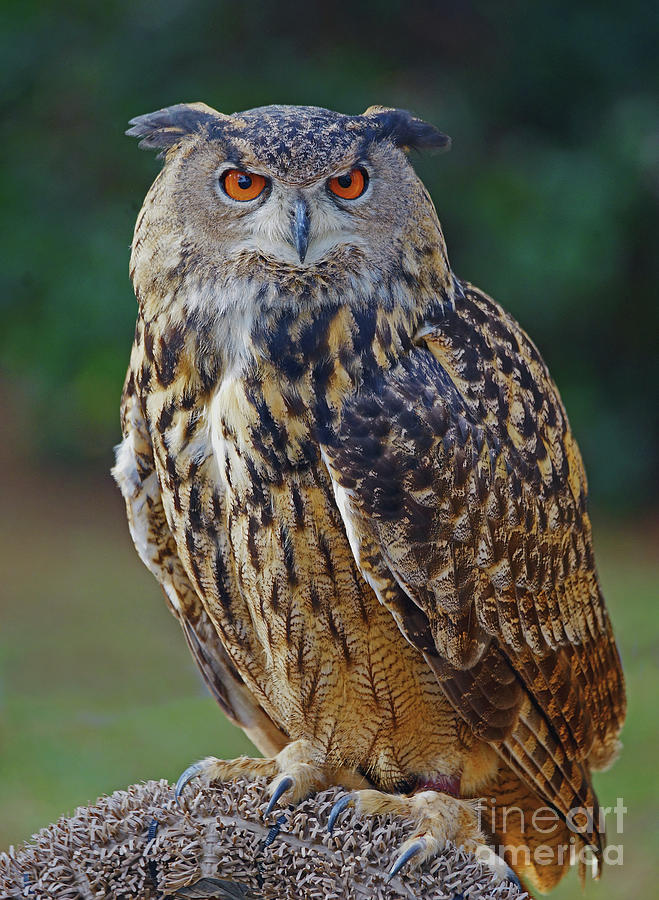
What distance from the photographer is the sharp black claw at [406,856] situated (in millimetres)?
1406

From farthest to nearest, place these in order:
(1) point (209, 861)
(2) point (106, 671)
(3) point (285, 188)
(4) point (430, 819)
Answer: (2) point (106, 671) → (4) point (430, 819) → (3) point (285, 188) → (1) point (209, 861)

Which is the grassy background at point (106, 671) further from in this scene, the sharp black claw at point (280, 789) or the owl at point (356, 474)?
the sharp black claw at point (280, 789)

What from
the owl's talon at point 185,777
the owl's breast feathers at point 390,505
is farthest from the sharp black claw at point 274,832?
the owl's breast feathers at point 390,505

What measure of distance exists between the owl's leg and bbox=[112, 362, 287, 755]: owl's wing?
0.18m

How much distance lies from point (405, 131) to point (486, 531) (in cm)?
64

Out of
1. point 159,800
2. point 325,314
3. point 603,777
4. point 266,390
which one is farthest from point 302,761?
point 603,777

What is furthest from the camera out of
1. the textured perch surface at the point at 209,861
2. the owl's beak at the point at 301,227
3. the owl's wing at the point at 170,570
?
the owl's wing at the point at 170,570

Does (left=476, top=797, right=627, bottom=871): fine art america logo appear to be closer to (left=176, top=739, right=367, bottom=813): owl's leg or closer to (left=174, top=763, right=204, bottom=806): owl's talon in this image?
(left=176, top=739, right=367, bottom=813): owl's leg

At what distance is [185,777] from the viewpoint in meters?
1.63

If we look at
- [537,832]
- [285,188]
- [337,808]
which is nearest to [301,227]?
[285,188]

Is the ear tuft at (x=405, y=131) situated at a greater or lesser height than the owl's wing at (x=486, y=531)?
greater

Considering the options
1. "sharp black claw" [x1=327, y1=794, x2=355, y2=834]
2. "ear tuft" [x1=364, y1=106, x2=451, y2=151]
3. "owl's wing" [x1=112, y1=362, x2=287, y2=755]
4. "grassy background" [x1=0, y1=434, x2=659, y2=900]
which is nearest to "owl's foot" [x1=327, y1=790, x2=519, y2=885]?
"sharp black claw" [x1=327, y1=794, x2=355, y2=834]

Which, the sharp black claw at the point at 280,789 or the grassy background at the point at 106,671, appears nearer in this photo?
the sharp black claw at the point at 280,789

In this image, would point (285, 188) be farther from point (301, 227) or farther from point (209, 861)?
point (209, 861)
